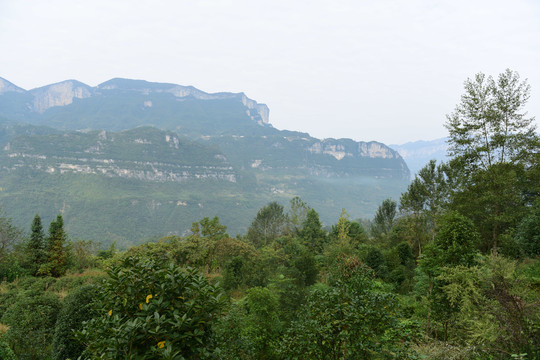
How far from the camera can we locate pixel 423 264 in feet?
27.3

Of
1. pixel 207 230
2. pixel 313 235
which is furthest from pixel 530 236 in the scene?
pixel 313 235

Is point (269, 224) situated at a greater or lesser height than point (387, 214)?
lesser

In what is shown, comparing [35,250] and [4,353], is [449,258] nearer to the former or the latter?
[4,353]

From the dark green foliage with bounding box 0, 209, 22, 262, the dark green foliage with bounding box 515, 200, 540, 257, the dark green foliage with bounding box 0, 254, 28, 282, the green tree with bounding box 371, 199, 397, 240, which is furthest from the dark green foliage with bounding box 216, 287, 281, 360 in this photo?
the green tree with bounding box 371, 199, 397, 240

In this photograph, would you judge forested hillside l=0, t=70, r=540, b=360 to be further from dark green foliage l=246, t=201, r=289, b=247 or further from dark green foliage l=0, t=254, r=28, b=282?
dark green foliage l=246, t=201, r=289, b=247

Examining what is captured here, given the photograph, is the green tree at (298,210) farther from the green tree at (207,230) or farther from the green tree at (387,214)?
the green tree at (207,230)

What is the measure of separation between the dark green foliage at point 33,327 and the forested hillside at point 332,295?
0.04 metres

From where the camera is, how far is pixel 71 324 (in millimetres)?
7918

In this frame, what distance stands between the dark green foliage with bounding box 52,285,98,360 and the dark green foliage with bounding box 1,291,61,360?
1.15 metres

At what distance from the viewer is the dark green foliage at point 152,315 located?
2.51 m

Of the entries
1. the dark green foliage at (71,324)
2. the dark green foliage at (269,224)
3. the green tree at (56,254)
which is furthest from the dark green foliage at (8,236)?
the dark green foliage at (269,224)

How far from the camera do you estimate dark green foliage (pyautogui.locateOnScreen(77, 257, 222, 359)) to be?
2.51 meters

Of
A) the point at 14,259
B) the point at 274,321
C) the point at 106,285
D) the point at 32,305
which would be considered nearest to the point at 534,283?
the point at 274,321

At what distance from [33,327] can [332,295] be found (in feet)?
33.4
